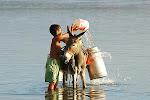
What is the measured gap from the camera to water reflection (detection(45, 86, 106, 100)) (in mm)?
11922

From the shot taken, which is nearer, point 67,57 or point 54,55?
point 67,57

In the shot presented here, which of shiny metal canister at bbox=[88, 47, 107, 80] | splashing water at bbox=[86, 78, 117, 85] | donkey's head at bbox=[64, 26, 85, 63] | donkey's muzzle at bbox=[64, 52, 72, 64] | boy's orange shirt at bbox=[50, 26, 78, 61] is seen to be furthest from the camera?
splashing water at bbox=[86, 78, 117, 85]

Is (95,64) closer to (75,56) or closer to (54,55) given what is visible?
(75,56)

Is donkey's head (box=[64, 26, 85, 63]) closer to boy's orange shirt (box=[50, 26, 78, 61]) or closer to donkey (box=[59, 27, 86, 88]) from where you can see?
donkey (box=[59, 27, 86, 88])

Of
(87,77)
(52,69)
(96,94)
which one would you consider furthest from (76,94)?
(87,77)

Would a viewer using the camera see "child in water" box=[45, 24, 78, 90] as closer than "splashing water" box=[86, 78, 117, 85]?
Yes

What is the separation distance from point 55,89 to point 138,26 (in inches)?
630

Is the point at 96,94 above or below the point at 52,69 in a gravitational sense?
below

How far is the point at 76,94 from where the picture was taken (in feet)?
40.4

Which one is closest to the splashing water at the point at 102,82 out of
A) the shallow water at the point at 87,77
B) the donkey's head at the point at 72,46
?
the shallow water at the point at 87,77

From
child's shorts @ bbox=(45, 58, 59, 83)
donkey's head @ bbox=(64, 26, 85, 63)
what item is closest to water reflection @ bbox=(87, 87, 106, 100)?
child's shorts @ bbox=(45, 58, 59, 83)

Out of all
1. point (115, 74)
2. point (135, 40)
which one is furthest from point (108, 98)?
point (135, 40)

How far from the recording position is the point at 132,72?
1513 cm

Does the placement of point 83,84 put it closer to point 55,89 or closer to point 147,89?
point 55,89
